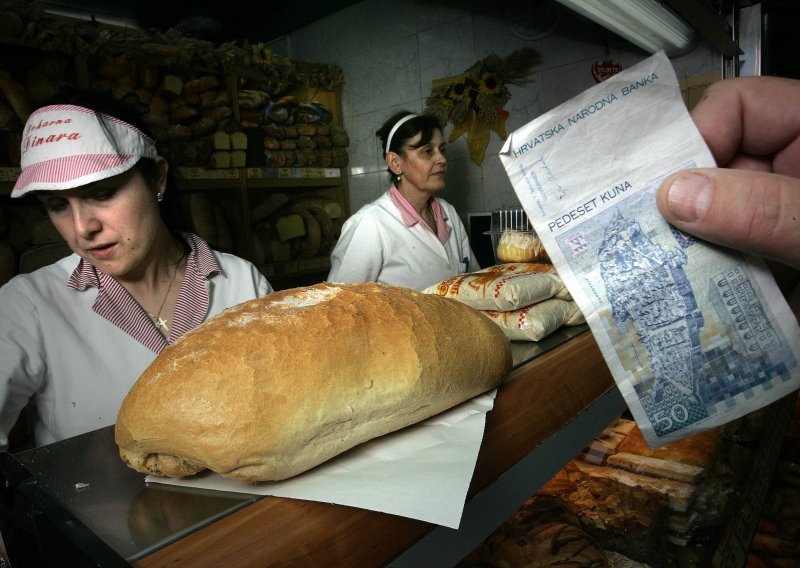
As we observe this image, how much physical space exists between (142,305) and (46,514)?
3.67 feet

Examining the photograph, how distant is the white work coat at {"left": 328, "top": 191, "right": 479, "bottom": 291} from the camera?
2.74 m

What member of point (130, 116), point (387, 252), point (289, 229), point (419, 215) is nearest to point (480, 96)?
point (419, 215)

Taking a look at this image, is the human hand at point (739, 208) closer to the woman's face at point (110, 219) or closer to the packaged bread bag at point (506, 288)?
the packaged bread bag at point (506, 288)

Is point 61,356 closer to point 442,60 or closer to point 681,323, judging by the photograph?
point 681,323

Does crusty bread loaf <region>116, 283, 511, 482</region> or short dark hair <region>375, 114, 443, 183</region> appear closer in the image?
crusty bread loaf <region>116, 283, 511, 482</region>

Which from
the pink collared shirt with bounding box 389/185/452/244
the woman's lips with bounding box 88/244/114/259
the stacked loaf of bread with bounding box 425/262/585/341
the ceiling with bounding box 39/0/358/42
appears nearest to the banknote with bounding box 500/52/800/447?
the stacked loaf of bread with bounding box 425/262/585/341

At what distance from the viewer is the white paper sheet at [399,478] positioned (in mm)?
571

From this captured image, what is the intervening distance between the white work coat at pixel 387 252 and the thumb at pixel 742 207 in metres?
2.11

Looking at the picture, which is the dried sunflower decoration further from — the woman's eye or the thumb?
the thumb

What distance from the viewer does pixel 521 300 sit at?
1.37 meters

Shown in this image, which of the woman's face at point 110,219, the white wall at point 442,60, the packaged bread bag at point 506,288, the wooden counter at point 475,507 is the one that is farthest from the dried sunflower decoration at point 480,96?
the woman's face at point 110,219

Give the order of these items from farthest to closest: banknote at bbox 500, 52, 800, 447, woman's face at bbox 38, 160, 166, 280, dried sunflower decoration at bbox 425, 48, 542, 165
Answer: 1. dried sunflower decoration at bbox 425, 48, 542, 165
2. woman's face at bbox 38, 160, 166, 280
3. banknote at bbox 500, 52, 800, 447

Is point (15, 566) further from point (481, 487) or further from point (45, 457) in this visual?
point (481, 487)

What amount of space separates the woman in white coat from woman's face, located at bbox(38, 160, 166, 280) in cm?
142
